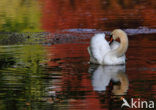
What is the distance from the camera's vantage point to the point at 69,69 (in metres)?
12.4

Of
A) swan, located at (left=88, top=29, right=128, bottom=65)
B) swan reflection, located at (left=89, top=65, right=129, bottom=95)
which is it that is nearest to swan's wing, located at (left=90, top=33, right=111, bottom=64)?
swan, located at (left=88, top=29, right=128, bottom=65)

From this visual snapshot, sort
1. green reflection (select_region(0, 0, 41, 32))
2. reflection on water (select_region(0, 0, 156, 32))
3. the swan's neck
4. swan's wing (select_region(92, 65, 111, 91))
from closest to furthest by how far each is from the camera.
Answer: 1. swan's wing (select_region(92, 65, 111, 91))
2. the swan's neck
3. reflection on water (select_region(0, 0, 156, 32))
4. green reflection (select_region(0, 0, 41, 32))

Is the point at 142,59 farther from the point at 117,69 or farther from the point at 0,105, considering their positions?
the point at 0,105

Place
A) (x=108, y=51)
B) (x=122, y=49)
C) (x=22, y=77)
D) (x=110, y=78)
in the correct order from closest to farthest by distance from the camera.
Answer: (x=110, y=78) → (x=22, y=77) → (x=122, y=49) → (x=108, y=51)

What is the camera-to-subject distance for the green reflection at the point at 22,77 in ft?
30.5

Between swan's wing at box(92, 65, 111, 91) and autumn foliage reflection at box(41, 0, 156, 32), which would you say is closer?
swan's wing at box(92, 65, 111, 91)

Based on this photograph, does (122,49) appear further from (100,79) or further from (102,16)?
(102,16)

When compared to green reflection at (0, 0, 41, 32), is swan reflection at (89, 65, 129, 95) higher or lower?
higher

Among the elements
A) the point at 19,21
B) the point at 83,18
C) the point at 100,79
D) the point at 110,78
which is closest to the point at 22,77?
the point at 100,79

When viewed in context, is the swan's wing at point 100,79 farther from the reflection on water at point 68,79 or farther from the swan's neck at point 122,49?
the swan's neck at point 122,49

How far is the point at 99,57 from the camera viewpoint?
12977mm

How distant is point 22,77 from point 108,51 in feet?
7.75

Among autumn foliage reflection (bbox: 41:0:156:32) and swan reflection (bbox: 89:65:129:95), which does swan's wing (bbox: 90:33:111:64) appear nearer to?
swan reflection (bbox: 89:65:129:95)

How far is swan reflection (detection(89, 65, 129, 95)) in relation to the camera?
10312mm
